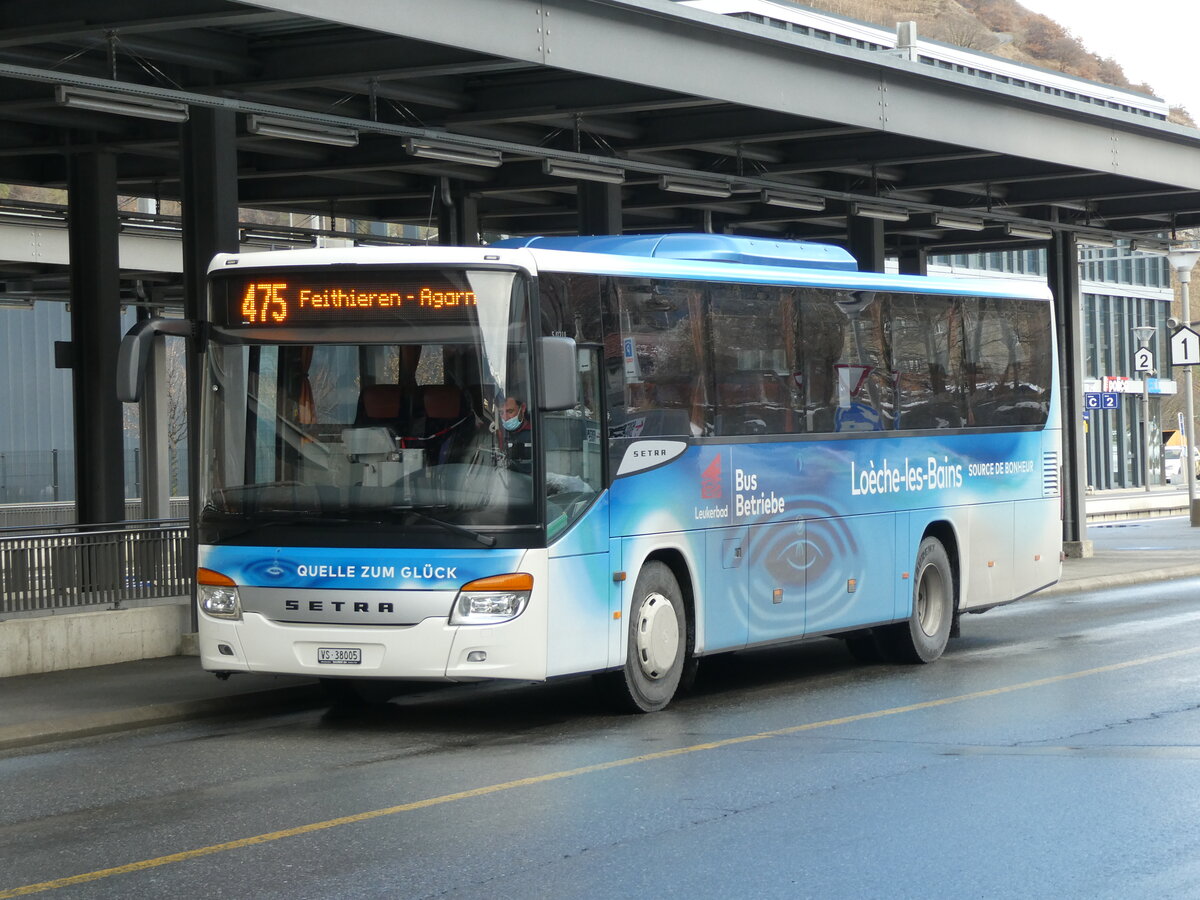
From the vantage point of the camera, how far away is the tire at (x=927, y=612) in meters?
15.9

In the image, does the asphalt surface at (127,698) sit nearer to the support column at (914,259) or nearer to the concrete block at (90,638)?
the concrete block at (90,638)

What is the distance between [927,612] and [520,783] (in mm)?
7353

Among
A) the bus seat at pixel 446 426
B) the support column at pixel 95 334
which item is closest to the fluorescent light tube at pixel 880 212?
the support column at pixel 95 334

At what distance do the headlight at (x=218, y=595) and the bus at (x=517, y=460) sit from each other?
0.8 inches

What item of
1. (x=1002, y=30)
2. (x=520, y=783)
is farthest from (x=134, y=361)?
(x=1002, y=30)

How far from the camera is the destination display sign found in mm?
11672

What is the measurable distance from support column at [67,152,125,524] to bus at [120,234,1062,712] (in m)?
7.46

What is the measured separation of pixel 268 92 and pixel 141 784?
927cm

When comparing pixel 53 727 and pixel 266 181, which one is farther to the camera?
pixel 266 181

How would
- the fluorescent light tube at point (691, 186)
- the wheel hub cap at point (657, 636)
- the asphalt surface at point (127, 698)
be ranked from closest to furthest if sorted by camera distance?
the asphalt surface at point (127, 698), the wheel hub cap at point (657, 636), the fluorescent light tube at point (691, 186)

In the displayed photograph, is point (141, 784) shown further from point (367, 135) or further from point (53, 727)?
point (367, 135)

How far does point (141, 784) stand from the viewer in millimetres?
10156

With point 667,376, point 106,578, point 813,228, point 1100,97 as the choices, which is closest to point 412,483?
point 667,376

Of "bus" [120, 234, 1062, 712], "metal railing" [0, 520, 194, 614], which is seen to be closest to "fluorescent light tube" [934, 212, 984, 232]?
"bus" [120, 234, 1062, 712]
